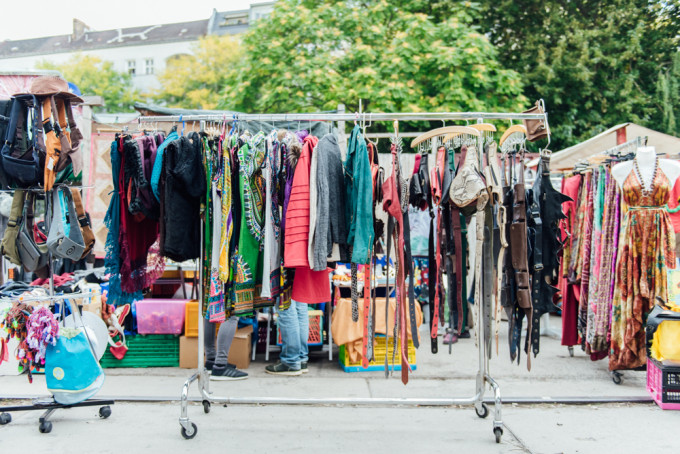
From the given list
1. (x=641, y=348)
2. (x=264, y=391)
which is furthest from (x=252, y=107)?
(x=641, y=348)

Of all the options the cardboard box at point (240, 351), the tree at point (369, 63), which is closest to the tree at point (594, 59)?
the tree at point (369, 63)

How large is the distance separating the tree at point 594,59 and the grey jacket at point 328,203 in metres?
10.2

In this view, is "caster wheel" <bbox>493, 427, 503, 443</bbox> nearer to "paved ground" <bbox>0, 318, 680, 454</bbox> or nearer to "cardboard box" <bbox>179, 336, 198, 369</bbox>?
"paved ground" <bbox>0, 318, 680, 454</bbox>

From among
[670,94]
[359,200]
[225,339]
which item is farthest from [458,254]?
[670,94]

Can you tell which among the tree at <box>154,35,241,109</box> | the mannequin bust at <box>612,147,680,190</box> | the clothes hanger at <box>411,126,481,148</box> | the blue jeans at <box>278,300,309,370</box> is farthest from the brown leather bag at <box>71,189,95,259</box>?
the tree at <box>154,35,241,109</box>

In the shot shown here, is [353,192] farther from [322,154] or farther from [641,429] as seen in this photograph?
[641,429]

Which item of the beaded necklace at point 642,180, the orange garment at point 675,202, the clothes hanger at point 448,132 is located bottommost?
the orange garment at point 675,202

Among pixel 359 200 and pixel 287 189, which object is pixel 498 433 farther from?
→ pixel 287 189

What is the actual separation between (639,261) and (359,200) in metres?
2.97

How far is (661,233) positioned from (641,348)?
1.08 m

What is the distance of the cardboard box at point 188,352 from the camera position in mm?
5494

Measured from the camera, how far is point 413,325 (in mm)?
3740

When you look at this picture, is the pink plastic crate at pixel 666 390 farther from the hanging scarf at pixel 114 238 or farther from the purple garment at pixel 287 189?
the hanging scarf at pixel 114 238

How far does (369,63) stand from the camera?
1194cm
